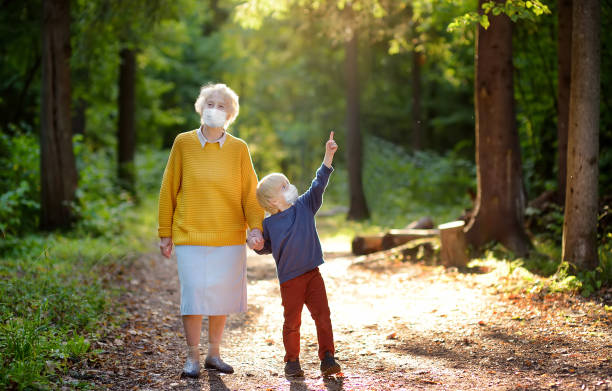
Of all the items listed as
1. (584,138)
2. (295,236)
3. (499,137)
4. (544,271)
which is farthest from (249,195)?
(499,137)

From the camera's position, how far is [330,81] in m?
22.5

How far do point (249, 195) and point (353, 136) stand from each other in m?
13.7

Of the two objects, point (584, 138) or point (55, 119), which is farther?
point (55, 119)

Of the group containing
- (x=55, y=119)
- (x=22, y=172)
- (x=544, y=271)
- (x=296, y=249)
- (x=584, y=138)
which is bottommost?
(x=544, y=271)

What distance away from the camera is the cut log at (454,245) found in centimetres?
938

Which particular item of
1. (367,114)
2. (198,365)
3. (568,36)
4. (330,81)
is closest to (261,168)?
(367,114)

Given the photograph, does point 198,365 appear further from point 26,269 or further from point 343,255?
point 343,255

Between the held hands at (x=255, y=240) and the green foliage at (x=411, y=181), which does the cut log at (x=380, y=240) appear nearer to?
the held hands at (x=255, y=240)

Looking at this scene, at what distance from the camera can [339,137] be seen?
2620 centimetres

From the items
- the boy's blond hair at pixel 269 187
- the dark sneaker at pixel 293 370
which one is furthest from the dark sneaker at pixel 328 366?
the boy's blond hair at pixel 269 187

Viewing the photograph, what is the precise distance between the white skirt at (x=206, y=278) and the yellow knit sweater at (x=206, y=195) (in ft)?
0.23

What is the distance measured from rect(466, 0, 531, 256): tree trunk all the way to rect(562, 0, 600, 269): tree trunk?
2.12 metres

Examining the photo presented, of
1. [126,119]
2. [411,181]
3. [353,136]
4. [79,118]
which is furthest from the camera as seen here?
[411,181]

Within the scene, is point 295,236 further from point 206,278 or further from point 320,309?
point 206,278
